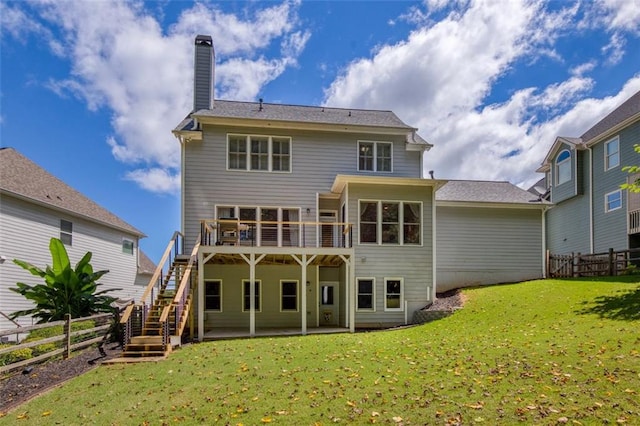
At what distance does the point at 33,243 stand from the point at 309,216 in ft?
36.7

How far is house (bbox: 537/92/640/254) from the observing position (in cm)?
1797

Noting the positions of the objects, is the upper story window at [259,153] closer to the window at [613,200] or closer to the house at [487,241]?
the house at [487,241]

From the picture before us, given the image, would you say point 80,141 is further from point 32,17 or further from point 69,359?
point 69,359

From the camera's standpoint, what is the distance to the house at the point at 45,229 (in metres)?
14.3

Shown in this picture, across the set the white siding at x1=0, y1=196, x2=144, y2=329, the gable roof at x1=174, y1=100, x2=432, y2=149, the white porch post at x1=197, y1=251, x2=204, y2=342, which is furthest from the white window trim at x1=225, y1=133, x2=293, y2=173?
the white siding at x1=0, y1=196, x2=144, y2=329

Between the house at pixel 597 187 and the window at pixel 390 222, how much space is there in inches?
416

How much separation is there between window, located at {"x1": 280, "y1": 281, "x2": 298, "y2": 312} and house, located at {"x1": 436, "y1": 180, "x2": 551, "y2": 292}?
22.8 feet

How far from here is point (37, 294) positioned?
40.5 feet

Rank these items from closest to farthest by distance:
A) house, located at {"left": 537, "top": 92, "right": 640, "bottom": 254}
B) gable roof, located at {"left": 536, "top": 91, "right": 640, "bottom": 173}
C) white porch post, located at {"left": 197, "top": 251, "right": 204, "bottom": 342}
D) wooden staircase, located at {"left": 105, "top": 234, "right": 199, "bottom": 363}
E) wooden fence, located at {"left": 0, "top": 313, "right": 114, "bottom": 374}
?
1. wooden fence, located at {"left": 0, "top": 313, "right": 114, "bottom": 374}
2. wooden staircase, located at {"left": 105, "top": 234, "right": 199, "bottom": 363}
3. white porch post, located at {"left": 197, "top": 251, "right": 204, "bottom": 342}
4. house, located at {"left": 537, "top": 92, "right": 640, "bottom": 254}
5. gable roof, located at {"left": 536, "top": 91, "right": 640, "bottom": 173}

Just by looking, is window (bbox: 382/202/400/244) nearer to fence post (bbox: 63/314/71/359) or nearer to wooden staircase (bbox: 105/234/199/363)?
wooden staircase (bbox: 105/234/199/363)

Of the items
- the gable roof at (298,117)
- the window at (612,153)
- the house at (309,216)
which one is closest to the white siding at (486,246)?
the house at (309,216)

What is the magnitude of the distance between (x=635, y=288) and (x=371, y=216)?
350 inches

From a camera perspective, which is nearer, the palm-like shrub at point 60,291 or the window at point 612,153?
the palm-like shrub at point 60,291

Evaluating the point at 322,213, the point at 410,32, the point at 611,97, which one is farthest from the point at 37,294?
the point at 611,97
